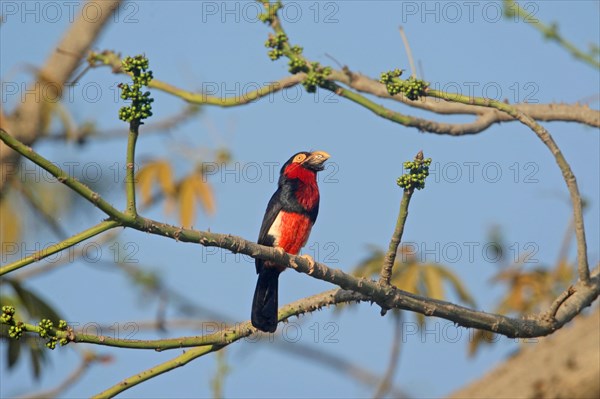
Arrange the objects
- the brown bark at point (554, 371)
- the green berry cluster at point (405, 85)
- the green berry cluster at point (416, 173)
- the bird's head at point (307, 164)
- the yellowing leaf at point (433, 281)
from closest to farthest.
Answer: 1. the green berry cluster at point (416, 173)
2. the green berry cluster at point (405, 85)
3. the brown bark at point (554, 371)
4. the bird's head at point (307, 164)
5. the yellowing leaf at point (433, 281)

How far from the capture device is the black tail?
197 inches

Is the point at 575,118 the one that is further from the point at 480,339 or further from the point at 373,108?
the point at 480,339

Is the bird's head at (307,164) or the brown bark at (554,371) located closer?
the brown bark at (554,371)

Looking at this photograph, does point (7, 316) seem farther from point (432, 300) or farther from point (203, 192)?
point (203, 192)

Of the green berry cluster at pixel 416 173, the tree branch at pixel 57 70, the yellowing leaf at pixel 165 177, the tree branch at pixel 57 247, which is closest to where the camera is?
the tree branch at pixel 57 247

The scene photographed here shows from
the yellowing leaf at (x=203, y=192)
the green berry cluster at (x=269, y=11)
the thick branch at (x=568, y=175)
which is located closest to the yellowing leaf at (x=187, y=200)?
the yellowing leaf at (x=203, y=192)

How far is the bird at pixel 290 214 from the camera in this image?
580 centimetres

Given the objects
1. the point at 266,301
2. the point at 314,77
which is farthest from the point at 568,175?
the point at 266,301

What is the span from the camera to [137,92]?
2.96 metres

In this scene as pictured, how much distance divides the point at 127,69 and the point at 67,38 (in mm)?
2848

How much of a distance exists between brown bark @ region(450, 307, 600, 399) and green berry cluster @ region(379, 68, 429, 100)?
55.6 inches

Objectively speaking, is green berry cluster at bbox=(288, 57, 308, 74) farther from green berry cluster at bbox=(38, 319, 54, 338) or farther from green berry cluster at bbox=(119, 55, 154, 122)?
green berry cluster at bbox=(38, 319, 54, 338)

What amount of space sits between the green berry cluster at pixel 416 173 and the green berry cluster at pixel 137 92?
1017mm

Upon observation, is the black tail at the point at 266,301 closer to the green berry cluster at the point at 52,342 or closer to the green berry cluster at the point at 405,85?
the green berry cluster at the point at 405,85
